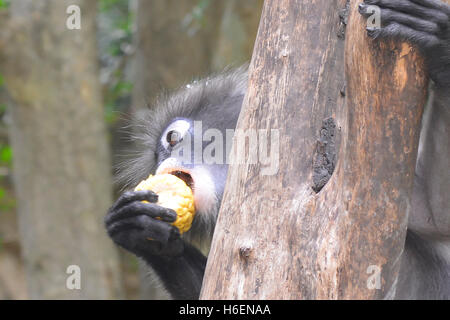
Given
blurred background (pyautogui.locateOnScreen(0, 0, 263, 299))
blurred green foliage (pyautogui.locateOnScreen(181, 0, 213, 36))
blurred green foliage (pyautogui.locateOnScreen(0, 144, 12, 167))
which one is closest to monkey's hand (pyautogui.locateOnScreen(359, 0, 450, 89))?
blurred background (pyautogui.locateOnScreen(0, 0, 263, 299))

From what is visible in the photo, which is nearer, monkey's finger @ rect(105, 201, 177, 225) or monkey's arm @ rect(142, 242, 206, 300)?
monkey's finger @ rect(105, 201, 177, 225)

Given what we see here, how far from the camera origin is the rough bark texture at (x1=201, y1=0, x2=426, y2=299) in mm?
1703

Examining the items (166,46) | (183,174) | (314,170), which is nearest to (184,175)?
(183,174)

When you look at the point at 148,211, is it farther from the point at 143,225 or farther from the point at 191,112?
the point at 191,112

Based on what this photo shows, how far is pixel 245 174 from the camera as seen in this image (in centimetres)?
196

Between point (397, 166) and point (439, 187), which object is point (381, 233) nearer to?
point (397, 166)

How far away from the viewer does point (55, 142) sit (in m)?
4.51

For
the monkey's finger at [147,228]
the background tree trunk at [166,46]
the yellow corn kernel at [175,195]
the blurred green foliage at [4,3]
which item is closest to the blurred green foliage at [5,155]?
the background tree trunk at [166,46]

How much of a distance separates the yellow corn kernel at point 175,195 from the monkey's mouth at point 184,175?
82 mm

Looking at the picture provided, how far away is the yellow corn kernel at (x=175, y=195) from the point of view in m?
2.42

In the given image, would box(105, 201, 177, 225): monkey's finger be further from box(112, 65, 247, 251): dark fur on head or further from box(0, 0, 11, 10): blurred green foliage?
box(0, 0, 11, 10): blurred green foliage

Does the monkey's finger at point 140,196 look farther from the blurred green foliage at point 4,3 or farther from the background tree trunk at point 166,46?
the background tree trunk at point 166,46

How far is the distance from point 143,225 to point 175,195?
0.57 ft

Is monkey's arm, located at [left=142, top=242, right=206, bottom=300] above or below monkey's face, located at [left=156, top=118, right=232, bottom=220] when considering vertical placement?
below
